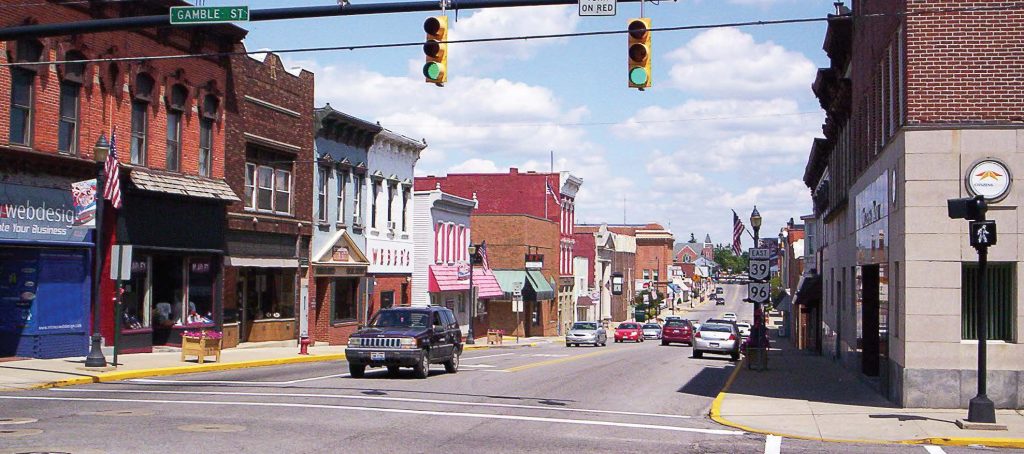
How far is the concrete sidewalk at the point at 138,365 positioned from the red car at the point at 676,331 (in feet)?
79.4

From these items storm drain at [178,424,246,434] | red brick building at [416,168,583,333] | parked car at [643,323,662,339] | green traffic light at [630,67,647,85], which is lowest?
parked car at [643,323,662,339]

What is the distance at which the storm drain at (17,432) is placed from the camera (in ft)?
42.9

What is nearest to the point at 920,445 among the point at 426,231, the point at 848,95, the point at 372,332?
the point at 372,332

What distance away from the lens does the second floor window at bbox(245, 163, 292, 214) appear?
121 ft

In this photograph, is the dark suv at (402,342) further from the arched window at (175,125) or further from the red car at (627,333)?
the red car at (627,333)

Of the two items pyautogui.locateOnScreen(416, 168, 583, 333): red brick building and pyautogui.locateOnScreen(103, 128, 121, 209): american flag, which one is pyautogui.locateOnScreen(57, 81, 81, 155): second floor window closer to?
pyautogui.locateOnScreen(103, 128, 121, 209): american flag

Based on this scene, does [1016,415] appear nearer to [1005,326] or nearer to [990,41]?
[1005,326]

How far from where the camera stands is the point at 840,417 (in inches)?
709

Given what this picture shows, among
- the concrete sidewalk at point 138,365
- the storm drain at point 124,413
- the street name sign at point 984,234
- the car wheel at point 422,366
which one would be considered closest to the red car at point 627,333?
the concrete sidewalk at point 138,365

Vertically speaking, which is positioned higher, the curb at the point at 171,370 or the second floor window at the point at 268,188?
the second floor window at the point at 268,188

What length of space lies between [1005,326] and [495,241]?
171 feet

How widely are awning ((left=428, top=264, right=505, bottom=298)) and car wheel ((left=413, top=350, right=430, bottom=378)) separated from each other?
90.8ft

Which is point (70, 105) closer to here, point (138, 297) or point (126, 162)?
point (126, 162)

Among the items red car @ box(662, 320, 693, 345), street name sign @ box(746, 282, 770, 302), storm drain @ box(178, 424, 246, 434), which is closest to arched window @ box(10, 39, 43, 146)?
storm drain @ box(178, 424, 246, 434)
